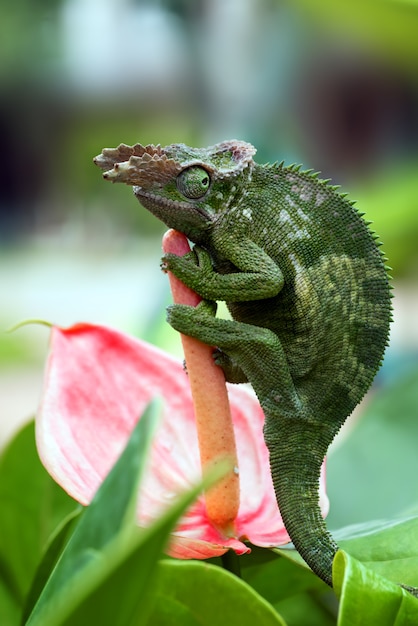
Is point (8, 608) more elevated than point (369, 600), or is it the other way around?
point (369, 600)

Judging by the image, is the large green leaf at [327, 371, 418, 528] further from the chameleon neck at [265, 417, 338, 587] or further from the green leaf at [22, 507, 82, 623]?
the green leaf at [22, 507, 82, 623]

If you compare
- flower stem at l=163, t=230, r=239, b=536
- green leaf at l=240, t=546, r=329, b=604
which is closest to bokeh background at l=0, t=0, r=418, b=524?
green leaf at l=240, t=546, r=329, b=604

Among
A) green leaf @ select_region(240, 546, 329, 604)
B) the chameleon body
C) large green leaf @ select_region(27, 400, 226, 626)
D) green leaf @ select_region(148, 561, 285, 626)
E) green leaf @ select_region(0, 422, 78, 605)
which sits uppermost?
the chameleon body

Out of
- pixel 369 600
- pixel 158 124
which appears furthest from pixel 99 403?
pixel 158 124

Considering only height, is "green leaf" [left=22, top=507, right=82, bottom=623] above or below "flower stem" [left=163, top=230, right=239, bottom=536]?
below

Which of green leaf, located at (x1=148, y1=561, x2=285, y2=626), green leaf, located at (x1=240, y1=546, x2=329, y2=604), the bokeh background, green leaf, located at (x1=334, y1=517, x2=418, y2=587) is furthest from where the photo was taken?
the bokeh background

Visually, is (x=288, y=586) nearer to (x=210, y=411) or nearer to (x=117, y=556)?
(x=210, y=411)
